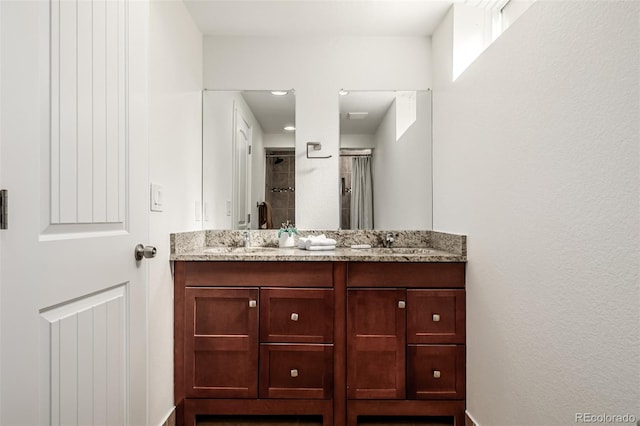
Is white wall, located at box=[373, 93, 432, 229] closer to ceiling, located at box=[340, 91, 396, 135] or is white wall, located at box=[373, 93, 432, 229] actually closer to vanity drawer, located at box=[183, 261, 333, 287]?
ceiling, located at box=[340, 91, 396, 135]

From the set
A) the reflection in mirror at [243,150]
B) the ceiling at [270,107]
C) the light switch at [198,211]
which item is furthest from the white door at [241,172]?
the light switch at [198,211]

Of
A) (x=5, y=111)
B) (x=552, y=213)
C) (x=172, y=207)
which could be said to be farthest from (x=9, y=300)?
(x=552, y=213)

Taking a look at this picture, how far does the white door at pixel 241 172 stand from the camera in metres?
2.41

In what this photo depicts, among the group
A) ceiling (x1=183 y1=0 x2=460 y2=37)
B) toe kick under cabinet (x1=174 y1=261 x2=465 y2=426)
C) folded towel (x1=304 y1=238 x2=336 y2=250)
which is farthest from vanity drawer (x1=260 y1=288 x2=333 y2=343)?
ceiling (x1=183 y1=0 x2=460 y2=37)

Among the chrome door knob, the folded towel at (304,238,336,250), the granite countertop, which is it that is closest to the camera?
the chrome door knob

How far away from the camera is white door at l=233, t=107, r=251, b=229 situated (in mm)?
2410

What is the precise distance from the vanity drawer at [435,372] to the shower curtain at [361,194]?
864mm

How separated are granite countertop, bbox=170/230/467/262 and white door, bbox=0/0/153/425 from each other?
552mm

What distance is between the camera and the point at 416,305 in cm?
186

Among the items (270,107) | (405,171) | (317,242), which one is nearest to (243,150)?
(270,107)

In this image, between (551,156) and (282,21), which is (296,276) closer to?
(551,156)

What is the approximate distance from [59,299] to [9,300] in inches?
5.8

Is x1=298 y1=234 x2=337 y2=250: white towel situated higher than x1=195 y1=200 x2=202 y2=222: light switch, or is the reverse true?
x1=195 y1=200 x2=202 y2=222: light switch

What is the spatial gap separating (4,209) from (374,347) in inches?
62.4
